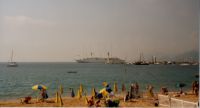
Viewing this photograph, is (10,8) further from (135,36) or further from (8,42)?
(135,36)

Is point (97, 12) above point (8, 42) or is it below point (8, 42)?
above

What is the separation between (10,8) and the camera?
859cm

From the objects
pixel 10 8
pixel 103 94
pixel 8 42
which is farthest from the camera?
pixel 8 42

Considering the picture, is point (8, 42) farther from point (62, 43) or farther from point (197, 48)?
point (197, 48)

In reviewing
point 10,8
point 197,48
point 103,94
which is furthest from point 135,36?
point 10,8

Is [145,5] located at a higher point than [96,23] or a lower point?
higher

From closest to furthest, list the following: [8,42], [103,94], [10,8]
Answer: [103,94]
[10,8]
[8,42]

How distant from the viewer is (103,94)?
761 cm

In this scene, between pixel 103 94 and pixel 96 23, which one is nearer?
pixel 103 94

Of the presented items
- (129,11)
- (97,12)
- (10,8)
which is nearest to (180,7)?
(129,11)

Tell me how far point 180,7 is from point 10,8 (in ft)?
19.0

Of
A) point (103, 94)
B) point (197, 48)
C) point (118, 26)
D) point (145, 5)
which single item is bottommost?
point (103, 94)

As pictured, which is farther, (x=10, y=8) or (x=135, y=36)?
(x=135, y=36)

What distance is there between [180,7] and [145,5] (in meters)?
1.19
